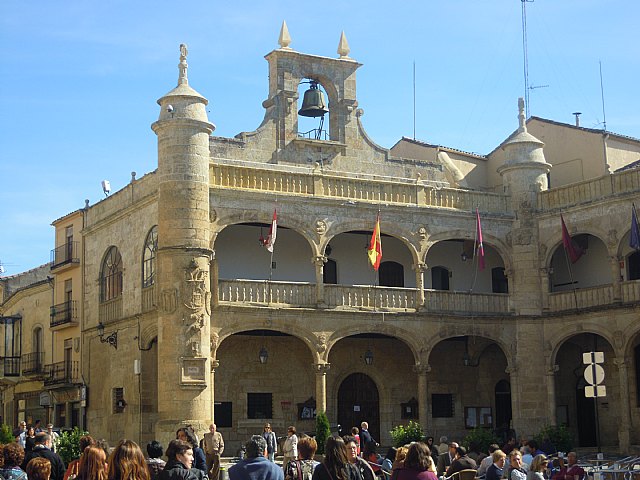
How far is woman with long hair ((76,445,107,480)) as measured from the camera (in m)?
8.09

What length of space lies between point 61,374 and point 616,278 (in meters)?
18.8

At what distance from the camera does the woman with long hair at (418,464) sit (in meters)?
9.55

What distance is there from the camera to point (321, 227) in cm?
3108

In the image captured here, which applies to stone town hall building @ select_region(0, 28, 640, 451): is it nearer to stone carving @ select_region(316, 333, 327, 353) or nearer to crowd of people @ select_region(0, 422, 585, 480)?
stone carving @ select_region(316, 333, 327, 353)

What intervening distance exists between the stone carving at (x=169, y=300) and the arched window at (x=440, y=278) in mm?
10403

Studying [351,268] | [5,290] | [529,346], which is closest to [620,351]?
[529,346]

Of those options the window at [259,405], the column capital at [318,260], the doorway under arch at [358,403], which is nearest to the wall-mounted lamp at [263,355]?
the window at [259,405]

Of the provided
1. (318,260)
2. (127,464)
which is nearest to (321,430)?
(318,260)

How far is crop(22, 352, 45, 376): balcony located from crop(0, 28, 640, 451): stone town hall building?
2.18 m

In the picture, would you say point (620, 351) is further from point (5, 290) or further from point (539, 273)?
point (5, 290)

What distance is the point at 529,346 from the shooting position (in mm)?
33531

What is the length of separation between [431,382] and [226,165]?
34.4 feet

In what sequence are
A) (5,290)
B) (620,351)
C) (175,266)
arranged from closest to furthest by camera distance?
(175,266) → (620,351) → (5,290)

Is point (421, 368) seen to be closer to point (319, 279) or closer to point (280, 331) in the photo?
point (319, 279)
